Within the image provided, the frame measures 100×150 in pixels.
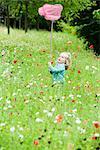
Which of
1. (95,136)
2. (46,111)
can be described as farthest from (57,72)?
(95,136)

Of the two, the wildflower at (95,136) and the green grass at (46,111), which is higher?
the wildflower at (95,136)

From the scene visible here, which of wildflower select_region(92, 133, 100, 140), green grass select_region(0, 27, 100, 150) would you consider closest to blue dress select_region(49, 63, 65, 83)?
green grass select_region(0, 27, 100, 150)

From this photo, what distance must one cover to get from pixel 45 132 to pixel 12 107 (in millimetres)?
1729

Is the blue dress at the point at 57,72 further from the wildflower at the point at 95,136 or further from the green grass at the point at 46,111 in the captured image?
the wildflower at the point at 95,136

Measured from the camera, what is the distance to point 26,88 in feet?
37.2

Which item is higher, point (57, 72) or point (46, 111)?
point (46, 111)

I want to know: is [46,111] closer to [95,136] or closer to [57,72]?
[95,136]

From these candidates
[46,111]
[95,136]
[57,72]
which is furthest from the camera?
[57,72]

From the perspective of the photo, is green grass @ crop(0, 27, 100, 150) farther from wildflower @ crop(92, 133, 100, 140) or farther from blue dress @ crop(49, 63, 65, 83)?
blue dress @ crop(49, 63, 65, 83)

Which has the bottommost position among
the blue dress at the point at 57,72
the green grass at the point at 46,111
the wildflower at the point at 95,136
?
the blue dress at the point at 57,72

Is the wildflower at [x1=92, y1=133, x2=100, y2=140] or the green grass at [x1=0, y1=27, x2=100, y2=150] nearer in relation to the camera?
the wildflower at [x1=92, y1=133, x2=100, y2=140]

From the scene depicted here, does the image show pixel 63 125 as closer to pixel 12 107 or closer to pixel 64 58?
pixel 12 107

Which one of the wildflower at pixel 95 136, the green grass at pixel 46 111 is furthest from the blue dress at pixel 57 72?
the wildflower at pixel 95 136

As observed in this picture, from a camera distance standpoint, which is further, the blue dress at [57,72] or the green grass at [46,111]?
the blue dress at [57,72]
